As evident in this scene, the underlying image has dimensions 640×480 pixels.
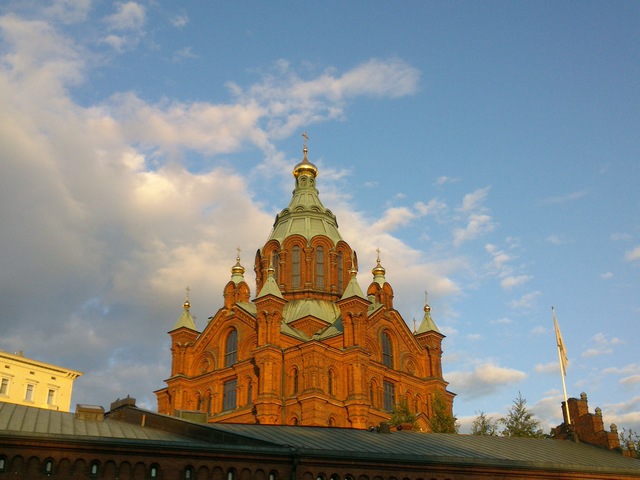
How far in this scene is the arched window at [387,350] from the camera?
2515 inches

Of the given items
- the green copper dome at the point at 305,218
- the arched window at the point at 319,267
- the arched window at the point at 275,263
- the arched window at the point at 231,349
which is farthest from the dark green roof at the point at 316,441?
the green copper dome at the point at 305,218

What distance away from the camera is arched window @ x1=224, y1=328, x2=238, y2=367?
2501 inches

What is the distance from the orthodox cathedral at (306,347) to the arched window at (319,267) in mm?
94

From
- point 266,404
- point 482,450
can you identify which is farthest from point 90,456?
point 266,404

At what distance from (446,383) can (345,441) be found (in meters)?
39.7

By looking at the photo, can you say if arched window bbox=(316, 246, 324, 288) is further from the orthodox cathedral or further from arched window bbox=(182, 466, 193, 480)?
arched window bbox=(182, 466, 193, 480)

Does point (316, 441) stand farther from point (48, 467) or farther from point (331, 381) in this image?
point (331, 381)

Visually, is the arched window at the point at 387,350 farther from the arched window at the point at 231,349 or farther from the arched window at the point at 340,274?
the arched window at the point at 231,349

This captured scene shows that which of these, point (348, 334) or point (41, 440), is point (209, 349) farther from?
point (41, 440)

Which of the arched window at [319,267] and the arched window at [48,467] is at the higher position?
the arched window at [319,267]

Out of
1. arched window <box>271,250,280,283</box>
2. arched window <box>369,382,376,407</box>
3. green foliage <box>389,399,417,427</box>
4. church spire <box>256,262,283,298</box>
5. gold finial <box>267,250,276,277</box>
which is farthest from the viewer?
arched window <box>271,250,280,283</box>

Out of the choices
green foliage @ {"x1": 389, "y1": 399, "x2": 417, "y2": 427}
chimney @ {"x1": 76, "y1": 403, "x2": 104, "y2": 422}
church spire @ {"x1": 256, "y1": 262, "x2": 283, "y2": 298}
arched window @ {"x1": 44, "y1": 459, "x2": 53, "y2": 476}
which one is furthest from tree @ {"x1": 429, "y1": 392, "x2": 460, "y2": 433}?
arched window @ {"x1": 44, "y1": 459, "x2": 53, "y2": 476}

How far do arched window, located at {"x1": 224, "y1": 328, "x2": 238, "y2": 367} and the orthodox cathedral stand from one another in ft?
0.32

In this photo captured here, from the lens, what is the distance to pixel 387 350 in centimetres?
6462
